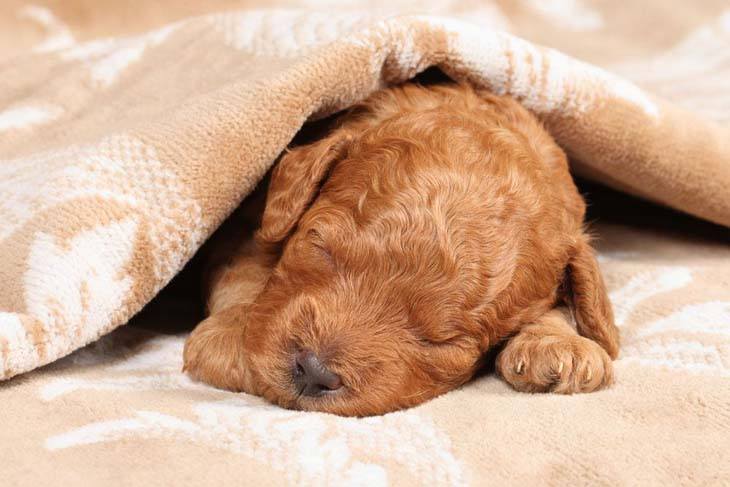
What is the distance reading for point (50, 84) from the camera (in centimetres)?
272

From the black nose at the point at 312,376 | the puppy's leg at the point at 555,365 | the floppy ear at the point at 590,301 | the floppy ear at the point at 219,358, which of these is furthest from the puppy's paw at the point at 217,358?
the floppy ear at the point at 590,301

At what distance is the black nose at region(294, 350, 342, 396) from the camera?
1.65 metres

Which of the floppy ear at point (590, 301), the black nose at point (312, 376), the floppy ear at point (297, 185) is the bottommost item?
the floppy ear at point (590, 301)

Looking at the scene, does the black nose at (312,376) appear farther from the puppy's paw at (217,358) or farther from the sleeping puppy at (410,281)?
the puppy's paw at (217,358)

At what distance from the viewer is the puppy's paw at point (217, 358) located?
6.08 feet

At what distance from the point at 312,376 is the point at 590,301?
737 millimetres

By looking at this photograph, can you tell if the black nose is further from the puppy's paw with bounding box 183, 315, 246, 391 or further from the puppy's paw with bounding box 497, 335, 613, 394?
the puppy's paw with bounding box 497, 335, 613, 394

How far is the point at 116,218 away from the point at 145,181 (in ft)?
0.44

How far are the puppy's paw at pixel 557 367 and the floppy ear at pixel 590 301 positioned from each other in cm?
16

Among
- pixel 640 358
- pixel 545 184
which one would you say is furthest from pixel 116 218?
pixel 640 358

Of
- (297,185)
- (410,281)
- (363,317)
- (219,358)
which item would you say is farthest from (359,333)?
(297,185)

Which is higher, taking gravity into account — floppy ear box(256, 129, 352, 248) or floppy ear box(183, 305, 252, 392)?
floppy ear box(256, 129, 352, 248)

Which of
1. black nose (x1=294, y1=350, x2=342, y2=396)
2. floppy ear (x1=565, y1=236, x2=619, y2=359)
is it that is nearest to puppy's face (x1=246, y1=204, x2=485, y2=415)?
black nose (x1=294, y1=350, x2=342, y2=396)

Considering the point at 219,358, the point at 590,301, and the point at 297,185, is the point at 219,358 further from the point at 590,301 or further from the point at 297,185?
the point at 590,301
